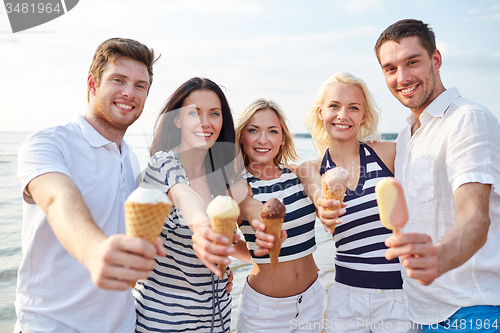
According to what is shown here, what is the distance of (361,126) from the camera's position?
4281 millimetres

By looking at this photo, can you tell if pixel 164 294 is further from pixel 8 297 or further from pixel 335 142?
pixel 8 297

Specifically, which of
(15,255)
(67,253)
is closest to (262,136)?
(67,253)

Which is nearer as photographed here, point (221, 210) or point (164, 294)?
point (221, 210)

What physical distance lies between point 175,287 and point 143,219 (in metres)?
1.69

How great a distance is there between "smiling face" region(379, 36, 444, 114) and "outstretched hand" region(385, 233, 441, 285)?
204 centimetres

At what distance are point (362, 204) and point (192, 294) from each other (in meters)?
2.07

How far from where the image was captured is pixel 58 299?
2.64 metres

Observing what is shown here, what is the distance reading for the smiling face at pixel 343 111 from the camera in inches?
152

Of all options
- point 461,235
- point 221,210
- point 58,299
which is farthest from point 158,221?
point 461,235

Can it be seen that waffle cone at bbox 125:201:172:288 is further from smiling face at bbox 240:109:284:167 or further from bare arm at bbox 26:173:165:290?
smiling face at bbox 240:109:284:167

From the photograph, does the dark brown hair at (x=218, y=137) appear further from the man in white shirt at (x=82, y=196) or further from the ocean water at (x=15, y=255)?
the man in white shirt at (x=82, y=196)

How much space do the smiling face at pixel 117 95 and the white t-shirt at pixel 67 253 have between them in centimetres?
23

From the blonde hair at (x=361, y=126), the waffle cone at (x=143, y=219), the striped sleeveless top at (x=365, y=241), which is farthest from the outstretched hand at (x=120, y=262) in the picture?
the blonde hair at (x=361, y=126)

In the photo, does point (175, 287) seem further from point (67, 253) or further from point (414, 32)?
point (414, 32)
